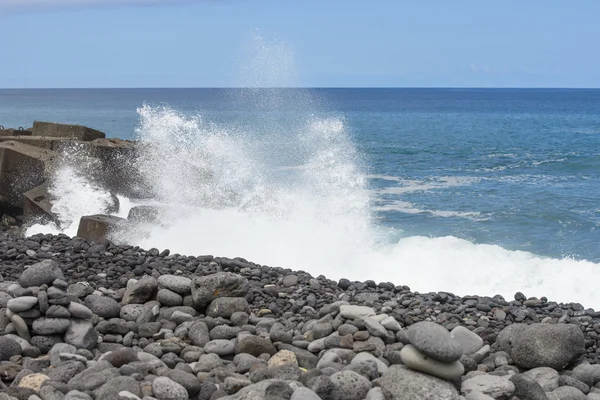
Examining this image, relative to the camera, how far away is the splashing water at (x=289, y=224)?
37.5ft

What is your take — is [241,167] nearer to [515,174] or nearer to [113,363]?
[515,174]

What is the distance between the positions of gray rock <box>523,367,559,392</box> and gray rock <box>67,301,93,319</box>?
3487 millimetres

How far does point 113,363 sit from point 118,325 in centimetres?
110

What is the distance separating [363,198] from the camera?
59.0 feet

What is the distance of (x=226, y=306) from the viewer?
736cm

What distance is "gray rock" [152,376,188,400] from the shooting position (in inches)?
209

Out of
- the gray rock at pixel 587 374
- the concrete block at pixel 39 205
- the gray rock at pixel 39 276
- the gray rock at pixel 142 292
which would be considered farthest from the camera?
the concrete block at pixel 39 205

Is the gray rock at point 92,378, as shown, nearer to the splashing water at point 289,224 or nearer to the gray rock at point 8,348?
the gray rock at point 8,348

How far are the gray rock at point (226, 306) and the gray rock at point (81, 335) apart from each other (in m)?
1.08

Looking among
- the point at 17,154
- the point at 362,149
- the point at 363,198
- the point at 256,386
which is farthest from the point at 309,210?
the point at 362,149

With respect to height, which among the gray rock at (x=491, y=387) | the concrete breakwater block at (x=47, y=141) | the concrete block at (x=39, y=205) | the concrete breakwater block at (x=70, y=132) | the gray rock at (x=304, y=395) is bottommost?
the concrete block at (x=39, y=205)

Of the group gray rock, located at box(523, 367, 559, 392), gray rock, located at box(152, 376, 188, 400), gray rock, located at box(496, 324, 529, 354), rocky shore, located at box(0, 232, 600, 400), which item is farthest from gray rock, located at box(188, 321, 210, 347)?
gray rock, located at box(523, 367, 559, 392)

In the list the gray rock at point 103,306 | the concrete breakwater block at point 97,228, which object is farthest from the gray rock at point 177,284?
the concrete breakwater block at point 97,228

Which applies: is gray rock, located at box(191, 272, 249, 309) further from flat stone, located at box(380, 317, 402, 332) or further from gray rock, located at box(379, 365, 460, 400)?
gray rock, located at box(379, 365, 460, 400)
